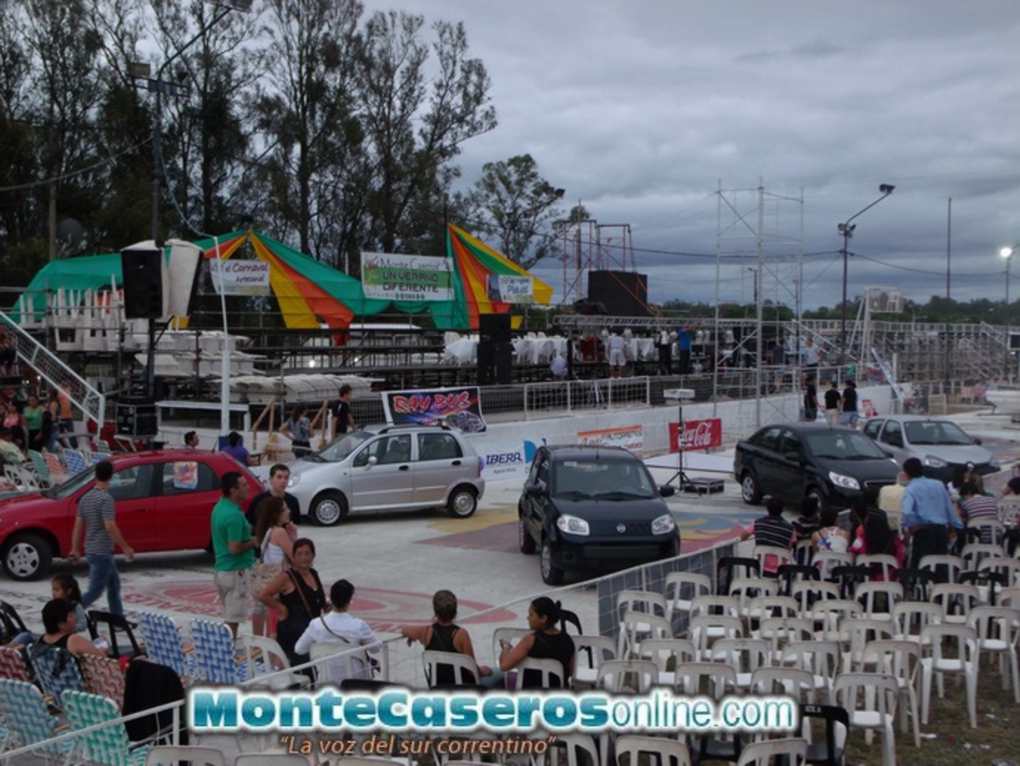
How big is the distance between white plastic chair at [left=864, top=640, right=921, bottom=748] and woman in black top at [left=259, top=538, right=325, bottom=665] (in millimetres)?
4046

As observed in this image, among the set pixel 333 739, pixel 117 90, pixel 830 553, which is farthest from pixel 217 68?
pixel 333 739

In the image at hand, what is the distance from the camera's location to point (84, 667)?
7246 millimetres

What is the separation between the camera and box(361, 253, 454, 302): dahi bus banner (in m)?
29.1

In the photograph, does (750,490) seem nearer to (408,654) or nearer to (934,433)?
(934,433)

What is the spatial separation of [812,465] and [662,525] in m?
5.61

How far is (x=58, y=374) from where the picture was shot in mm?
23766

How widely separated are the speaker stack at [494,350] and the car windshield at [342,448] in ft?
32.1

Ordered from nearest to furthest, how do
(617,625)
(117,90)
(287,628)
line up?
(287,628) < (617,625) < (117,90)

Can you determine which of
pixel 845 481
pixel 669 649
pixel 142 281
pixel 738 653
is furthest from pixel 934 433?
pixel 669 649

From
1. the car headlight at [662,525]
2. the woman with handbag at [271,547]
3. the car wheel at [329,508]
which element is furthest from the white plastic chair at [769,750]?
the car wheel at [329,508]

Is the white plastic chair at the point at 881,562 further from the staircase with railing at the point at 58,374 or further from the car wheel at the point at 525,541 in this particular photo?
the staircase with railing at the point at 58,374

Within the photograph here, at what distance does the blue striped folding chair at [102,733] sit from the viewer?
6.05 meters

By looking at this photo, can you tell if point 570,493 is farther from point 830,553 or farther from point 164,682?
point 164,682

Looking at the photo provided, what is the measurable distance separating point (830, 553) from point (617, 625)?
2.62 m
